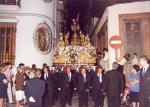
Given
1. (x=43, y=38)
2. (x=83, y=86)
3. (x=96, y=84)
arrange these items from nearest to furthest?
(x=96, y=84), (x=83, y=86), (x=43, y=38)

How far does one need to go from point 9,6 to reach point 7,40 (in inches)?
71.2

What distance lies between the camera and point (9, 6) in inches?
645

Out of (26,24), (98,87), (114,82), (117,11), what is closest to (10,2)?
(26,24)

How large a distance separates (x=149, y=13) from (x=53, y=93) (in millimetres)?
5884

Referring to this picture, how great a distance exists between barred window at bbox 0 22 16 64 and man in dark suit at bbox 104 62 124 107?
7.49 metres

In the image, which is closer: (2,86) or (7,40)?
(2,86)

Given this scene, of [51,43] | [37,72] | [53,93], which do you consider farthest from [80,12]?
[37,72]

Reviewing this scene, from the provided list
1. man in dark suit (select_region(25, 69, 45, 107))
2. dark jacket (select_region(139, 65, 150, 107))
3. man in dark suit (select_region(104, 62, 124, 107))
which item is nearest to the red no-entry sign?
man in dark suit (select_region(104, 62, 124, 107))

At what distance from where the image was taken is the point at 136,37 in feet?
49.1

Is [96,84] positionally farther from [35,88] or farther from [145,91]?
[35,88]

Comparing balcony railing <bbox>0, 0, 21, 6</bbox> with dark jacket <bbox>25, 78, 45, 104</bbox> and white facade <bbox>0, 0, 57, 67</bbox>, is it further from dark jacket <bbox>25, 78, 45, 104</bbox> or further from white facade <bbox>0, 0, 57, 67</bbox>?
dark jacket <bbox>25, 78, 45, 104</bbox>

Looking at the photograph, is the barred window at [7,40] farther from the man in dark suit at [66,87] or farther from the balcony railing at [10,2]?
the man in dark suit at [66,87]

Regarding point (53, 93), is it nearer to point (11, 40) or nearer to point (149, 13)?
point (11, 40)

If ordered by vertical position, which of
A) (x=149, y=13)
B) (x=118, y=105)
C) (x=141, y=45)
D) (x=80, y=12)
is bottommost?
(x=118, y=105)
